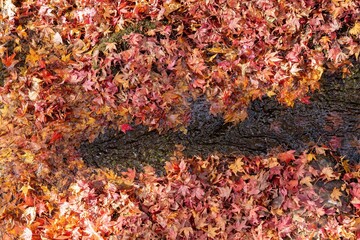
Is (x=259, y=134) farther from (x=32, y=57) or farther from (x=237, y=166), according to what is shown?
(x=32, y=57)

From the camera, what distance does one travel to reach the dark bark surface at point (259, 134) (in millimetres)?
3803

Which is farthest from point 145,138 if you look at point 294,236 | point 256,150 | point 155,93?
point 294,236

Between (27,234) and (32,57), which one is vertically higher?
(32,57)

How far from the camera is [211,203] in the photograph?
3.66 m

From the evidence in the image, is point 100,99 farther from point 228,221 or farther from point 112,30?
point 228,221

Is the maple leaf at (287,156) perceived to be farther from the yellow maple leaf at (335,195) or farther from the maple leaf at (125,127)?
the maple leaf at (125,127)

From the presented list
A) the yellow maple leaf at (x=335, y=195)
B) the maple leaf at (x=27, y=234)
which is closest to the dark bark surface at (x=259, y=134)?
the yellow maple leaf at (x=335, y=195)

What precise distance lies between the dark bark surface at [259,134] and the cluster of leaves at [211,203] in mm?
109

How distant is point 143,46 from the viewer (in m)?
3.86

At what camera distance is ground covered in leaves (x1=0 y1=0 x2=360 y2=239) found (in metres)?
3.63

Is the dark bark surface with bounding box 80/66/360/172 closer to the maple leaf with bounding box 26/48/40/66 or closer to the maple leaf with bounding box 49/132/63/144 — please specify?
the maple leaf with bounding box 49/132/63/144

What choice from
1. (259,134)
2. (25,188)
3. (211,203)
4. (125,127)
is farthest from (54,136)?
(259,134)

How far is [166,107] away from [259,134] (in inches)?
36.6

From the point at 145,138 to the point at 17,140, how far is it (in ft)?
4.03
